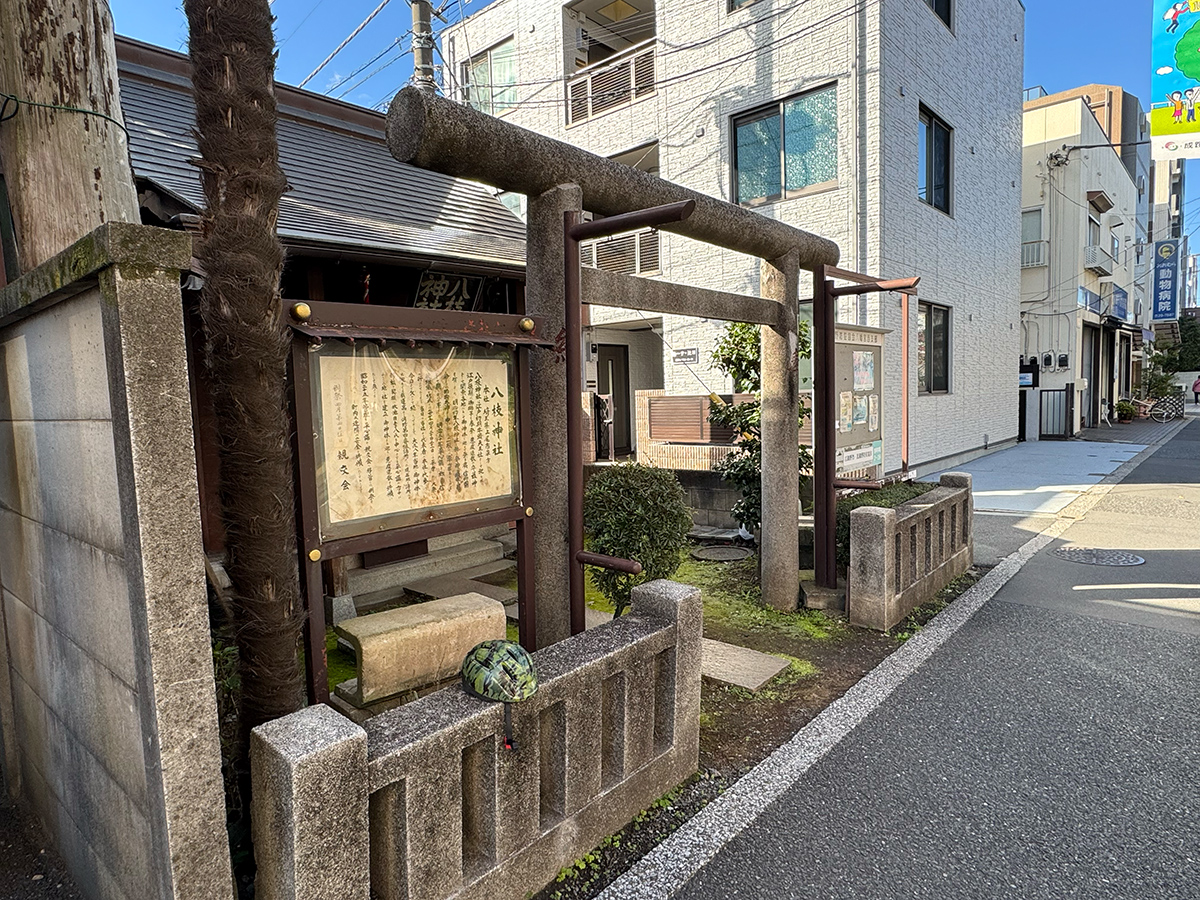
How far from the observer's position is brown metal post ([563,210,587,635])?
350cm

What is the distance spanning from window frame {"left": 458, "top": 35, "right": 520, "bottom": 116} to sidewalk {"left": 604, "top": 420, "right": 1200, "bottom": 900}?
15.9 m

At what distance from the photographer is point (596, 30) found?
16422 mm

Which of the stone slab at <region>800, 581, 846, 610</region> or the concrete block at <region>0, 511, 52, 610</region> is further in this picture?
the stone slab at <region>800, 581, 846, 610</region>

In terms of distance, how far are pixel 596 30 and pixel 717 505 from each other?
12644 millimetres

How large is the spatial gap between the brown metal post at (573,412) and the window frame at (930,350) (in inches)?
449

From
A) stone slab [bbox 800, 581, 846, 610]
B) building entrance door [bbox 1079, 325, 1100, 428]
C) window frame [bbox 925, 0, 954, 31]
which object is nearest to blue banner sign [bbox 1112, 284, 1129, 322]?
building entrance door [bbox 1079, 325, 1100, 428]

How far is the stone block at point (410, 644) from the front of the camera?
3.24 m

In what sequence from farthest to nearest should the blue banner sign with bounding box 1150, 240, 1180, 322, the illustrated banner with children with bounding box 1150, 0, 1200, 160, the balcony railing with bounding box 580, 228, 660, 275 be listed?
the blue banner sign with bounding box 1150, 240, 1180, 322
the balcony railing with bounding box 580, 228, 660, 275
the illustrated banner with children with bounding box 1150, 0, 1200, 160

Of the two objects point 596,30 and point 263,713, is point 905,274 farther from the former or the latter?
point 263,713

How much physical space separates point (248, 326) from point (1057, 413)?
2487 centimetres

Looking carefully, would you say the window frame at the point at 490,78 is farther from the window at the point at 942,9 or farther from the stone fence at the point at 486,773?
the stone fence at the point at 486,773

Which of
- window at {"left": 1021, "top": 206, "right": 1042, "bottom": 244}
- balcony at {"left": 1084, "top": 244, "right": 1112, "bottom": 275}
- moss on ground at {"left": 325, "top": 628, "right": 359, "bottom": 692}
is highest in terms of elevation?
window at {"left": 1021, "top": 206, "right": 1042, "bottom": 244}

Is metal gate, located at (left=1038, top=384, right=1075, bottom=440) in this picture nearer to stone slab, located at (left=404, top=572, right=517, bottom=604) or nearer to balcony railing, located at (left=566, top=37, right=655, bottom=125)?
balcony railing, located at (left=566, top=37, right=655, bottom=125)

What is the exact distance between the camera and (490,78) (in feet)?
59.1
